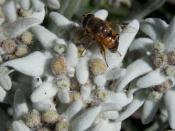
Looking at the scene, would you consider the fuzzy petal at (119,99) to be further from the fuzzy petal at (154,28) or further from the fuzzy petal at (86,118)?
the fuzzy petal at (154,28)

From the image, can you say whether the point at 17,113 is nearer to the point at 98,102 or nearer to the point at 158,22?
the point at 98,102

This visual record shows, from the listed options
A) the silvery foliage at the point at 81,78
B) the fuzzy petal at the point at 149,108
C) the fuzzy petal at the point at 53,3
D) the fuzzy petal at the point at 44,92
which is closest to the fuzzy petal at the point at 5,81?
the silvery foliage at the point at 81,78

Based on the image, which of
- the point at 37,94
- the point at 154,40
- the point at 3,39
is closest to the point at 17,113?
the point at 37,94

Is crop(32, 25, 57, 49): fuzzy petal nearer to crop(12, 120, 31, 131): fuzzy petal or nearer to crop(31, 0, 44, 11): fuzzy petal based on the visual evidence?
crop(31, 0, 44, 11): fuzzy petal

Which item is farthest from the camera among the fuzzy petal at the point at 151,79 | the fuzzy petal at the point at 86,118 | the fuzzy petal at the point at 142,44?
A: the fuzzy petal at the point at 142,44

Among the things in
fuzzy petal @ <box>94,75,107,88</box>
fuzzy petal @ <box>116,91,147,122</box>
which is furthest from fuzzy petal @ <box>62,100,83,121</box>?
fuzzy petal @ <box>116,91,147,122</box>

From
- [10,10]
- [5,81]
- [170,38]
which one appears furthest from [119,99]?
[10,10]
